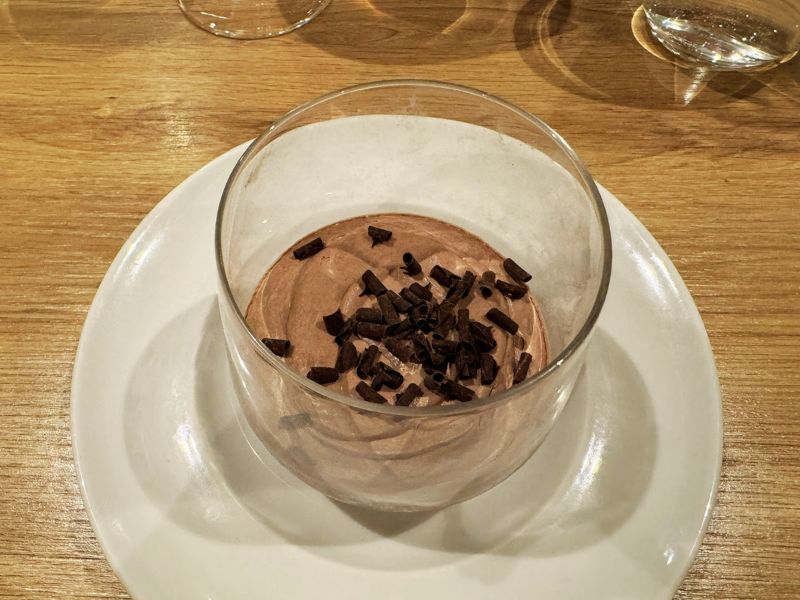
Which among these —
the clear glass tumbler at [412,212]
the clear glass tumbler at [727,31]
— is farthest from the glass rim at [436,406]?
the clear glass tumbler at [727,31]

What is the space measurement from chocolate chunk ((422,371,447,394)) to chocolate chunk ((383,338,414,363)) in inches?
1.4

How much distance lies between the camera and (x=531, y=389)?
732 millimetres

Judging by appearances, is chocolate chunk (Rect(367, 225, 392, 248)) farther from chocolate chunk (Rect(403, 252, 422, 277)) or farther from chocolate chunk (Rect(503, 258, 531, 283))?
chocolate chunk (Rect(503, 258, 531, 283))

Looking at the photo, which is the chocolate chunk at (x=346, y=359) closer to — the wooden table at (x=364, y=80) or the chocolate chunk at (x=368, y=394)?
the chocolate chunk at (x=368, y=394)

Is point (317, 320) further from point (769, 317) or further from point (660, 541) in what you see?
point (769, 317)

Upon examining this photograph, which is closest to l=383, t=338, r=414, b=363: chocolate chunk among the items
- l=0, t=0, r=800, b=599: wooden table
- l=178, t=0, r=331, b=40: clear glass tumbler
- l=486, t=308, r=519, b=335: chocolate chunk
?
l=486, t=308, r=519, b=335: chocolate chunk

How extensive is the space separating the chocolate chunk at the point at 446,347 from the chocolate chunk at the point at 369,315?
0.07 meters

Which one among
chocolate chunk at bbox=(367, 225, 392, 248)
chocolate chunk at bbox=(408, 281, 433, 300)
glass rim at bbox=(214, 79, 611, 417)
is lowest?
chocolate chunk at bbox=(408, 281, 433, 300)

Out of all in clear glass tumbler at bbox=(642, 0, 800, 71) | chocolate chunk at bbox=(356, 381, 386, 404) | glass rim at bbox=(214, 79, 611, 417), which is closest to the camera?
glass rim at bbox=(214, 79, 611, 417)

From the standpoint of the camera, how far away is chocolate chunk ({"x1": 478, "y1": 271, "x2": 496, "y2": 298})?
97 centimetres

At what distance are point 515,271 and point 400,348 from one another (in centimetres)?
19

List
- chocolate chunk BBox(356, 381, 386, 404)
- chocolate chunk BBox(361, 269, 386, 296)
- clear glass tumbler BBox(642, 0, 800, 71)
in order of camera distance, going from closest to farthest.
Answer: chocolate chunk BBox(356, 381, 386, 404) < chocolate chunk BBox(361, 269, 386, 296) < clear glass tumbler BBox(642, 0, 800, 71)

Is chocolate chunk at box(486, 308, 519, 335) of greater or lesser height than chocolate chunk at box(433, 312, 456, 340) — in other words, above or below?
above

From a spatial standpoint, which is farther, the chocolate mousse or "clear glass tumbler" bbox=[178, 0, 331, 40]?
"clear glass tumbler" bbox=[178, 0, 331, 40]
